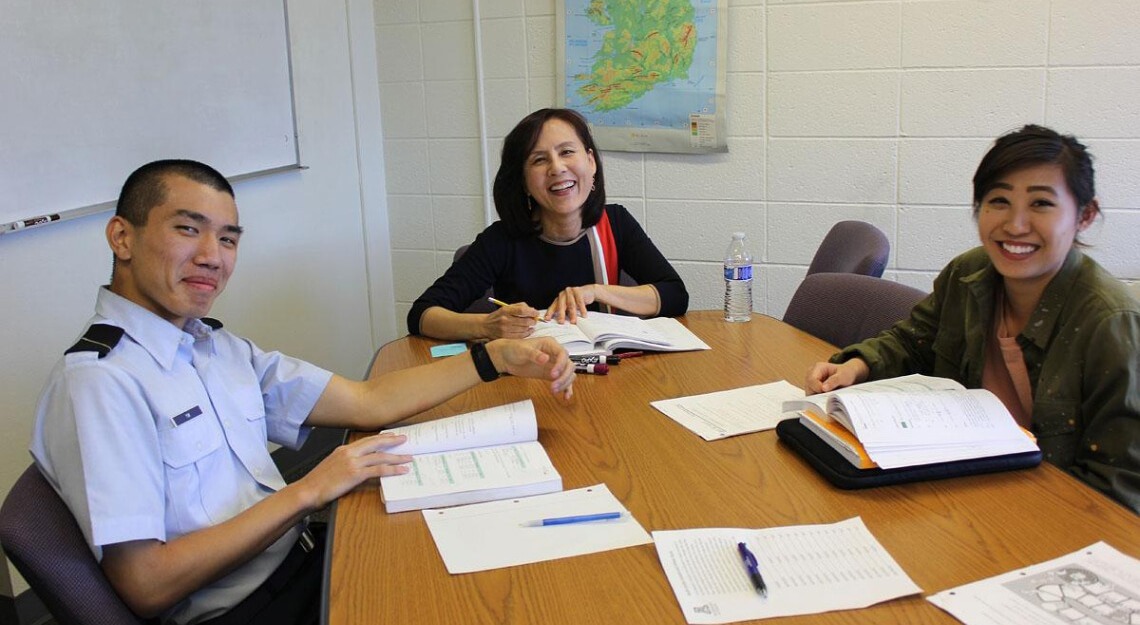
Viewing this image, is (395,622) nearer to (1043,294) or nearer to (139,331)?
(139,331)

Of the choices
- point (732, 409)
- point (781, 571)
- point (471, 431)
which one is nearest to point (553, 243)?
point (732, 409)

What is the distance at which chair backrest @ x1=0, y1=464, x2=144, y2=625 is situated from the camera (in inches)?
46.8

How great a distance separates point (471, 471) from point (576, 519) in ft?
0.77

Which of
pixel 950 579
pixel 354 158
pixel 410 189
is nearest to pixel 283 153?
pixel 354 158

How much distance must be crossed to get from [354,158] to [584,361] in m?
2.25

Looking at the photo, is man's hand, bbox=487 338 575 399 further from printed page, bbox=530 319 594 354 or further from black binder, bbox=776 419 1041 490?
black binder, bbox=776 419 1041 490

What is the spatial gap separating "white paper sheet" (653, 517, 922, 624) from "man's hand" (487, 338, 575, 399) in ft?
1.89

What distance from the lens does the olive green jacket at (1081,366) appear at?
4.89ft

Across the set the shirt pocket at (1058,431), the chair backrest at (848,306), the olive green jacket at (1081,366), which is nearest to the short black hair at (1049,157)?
the olive green jacket at (1081,366)

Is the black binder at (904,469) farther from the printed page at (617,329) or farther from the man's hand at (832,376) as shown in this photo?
the printed page at (617,329)

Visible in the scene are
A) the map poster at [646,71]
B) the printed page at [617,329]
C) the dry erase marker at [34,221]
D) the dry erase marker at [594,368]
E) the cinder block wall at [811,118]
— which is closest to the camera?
the dry erase marker at [594,368]

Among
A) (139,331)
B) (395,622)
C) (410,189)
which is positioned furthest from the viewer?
(410,189)

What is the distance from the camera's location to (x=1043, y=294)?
1.68 metres

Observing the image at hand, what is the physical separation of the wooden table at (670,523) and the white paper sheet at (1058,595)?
24mm
